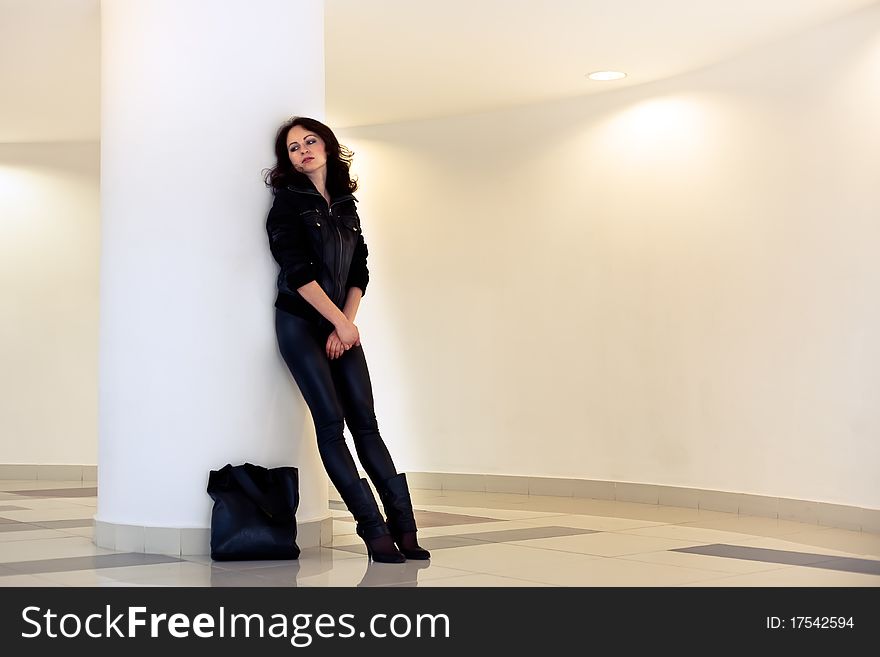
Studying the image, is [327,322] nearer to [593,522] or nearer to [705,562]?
[705,562]

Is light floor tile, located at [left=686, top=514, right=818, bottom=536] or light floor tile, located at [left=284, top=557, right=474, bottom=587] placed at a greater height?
light floor tile, located at [left=284, top=557, right=474, bottom=587]

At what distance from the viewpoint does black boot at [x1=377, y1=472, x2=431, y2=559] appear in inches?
172

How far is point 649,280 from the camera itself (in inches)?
271

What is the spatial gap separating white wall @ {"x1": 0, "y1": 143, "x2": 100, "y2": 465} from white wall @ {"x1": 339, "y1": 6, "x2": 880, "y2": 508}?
2282mm

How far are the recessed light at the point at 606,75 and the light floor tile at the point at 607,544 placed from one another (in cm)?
286

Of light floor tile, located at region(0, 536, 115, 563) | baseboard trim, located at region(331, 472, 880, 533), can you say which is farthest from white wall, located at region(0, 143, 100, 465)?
light floor tile, located at region(0, 536, 115, 563)

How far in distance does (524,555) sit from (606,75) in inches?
132

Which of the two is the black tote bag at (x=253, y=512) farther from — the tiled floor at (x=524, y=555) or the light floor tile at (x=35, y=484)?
the light floor tile at (x=35, y=484)

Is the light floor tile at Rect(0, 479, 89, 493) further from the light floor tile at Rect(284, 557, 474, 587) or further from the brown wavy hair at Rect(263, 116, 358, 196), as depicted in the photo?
the light floor tile at Rect(284, 557, 474, 587)

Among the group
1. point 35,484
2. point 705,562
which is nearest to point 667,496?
point 705,562
